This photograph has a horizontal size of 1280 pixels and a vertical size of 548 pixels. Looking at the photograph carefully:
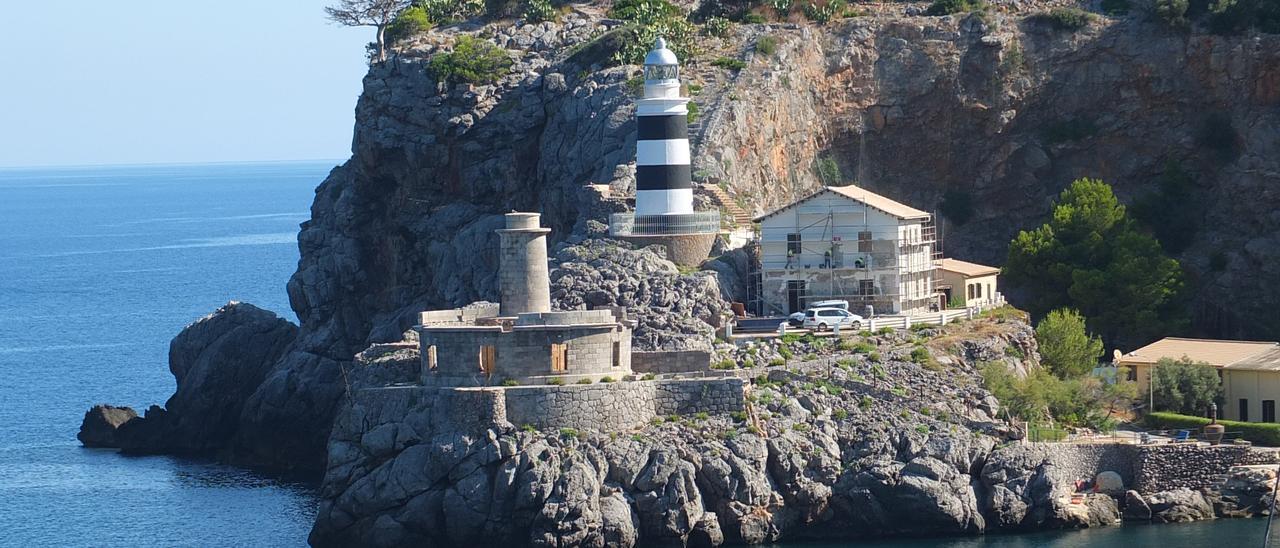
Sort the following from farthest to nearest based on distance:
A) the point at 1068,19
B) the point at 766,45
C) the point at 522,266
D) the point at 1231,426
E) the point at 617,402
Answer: the point at 1068,19 → the point at 766,45 → the point at 1231,426 → the point at 522,266 → the point at 617,402

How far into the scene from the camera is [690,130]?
267 ft

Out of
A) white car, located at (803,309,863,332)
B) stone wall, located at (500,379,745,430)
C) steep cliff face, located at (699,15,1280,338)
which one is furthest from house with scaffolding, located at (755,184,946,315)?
steep cliff face, located at (699,15,1280,338)

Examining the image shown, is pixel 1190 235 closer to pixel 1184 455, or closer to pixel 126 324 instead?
pixel 1184 455

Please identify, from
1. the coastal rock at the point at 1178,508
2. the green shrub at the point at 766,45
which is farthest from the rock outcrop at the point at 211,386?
the coastal rock at the point at 1178,508

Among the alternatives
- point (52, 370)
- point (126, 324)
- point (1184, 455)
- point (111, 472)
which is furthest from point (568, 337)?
point (126, 324)

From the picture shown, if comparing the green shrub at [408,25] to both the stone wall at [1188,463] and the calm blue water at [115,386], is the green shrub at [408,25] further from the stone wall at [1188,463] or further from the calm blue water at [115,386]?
the stone wall at [1188,463]

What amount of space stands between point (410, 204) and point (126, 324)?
44445 mm

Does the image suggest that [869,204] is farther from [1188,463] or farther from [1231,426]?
[1188,463]

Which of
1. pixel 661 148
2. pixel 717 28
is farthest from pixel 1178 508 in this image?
pixel 717 28

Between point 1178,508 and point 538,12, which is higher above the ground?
point 538,12

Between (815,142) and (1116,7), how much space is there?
12.0 metres

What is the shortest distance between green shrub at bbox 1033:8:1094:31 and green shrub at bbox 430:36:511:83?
63.9ft

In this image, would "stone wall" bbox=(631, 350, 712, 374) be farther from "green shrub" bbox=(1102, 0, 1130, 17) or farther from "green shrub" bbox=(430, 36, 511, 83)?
"green shrub" bbox=(1102, 0, 1130, 17)

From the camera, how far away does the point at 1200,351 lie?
7300cm
